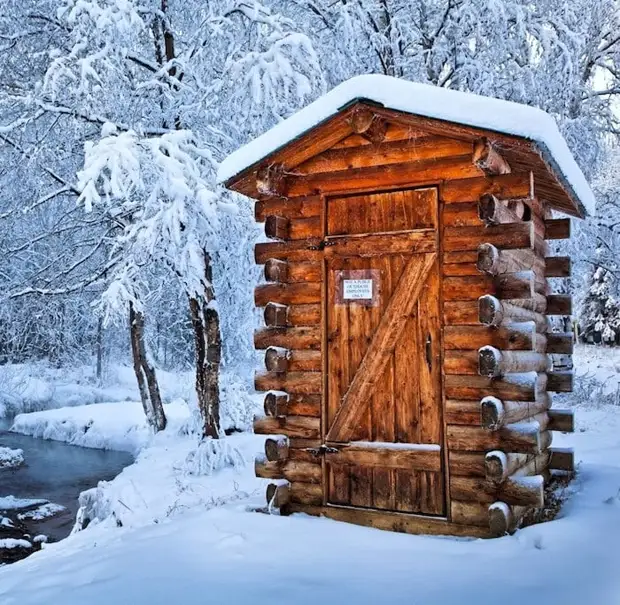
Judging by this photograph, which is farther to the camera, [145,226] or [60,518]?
[60,518]

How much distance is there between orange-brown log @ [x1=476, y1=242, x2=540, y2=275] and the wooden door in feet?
1.77

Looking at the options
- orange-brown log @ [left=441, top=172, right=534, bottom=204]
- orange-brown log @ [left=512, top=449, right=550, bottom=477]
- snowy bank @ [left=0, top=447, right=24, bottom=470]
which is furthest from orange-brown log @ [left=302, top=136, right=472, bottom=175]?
snowy bank @ [left=0, top=447, right=24, bottom=470]

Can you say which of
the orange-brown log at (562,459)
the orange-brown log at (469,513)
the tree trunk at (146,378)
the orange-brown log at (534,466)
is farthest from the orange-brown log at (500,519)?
the tree trunk at (146,378)

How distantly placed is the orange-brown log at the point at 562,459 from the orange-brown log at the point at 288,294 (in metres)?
3.67

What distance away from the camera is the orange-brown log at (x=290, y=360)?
21.9ft

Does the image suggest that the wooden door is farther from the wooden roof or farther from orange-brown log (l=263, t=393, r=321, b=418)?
the wooden roof

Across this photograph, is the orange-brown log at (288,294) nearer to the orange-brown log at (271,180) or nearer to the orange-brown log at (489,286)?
the orange-brown log at (271,180)

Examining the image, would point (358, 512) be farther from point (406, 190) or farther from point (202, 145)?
point (202, 145)

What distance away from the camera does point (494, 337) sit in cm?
576

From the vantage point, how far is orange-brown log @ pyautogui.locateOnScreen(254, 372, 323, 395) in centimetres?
663

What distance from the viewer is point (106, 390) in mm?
27078

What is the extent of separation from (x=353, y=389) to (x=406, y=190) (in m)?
2.04

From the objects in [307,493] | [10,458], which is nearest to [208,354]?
[307,493]

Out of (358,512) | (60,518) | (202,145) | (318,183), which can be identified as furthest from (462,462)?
(60,518)
